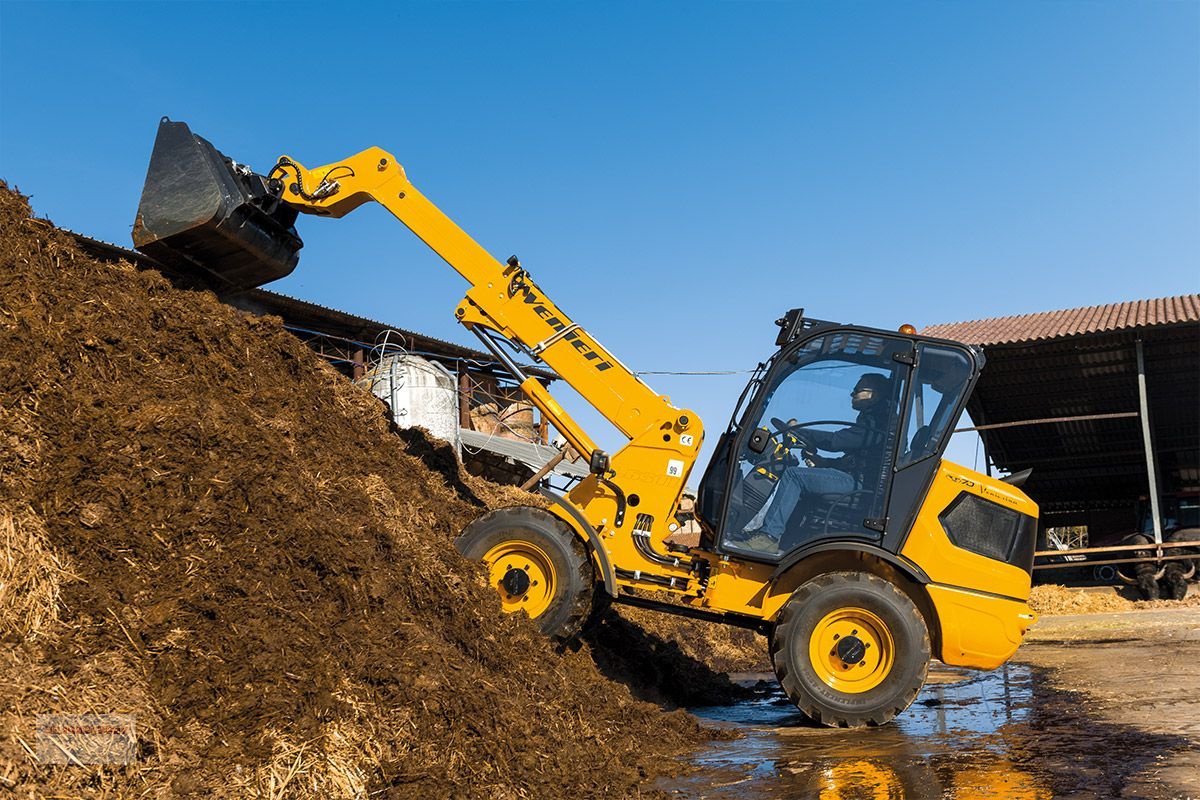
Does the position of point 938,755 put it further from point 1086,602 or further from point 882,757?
point 1086,602

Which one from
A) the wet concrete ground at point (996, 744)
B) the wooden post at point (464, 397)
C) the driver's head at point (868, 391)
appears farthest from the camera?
the wooden post at point (464, 397)

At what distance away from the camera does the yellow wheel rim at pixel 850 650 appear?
6.77m

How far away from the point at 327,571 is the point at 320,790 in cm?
124

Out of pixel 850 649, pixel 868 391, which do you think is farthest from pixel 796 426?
pixel 850 649

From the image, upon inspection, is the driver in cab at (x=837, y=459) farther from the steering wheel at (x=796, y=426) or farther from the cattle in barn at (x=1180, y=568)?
the cattle in barn at (x=1180, y=568)

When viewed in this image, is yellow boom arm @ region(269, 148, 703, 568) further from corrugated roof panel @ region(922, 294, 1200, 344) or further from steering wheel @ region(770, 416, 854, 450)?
corrugated roof panel @ region(922, 294, 1200, 344)

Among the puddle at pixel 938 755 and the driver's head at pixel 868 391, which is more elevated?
the driver's head at pixel 868 391

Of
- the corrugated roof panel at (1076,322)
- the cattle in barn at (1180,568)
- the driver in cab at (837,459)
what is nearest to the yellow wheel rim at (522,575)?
the driver in cab at (837,459)

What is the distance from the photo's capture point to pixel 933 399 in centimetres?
709

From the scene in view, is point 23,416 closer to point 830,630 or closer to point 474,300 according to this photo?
point 474,300

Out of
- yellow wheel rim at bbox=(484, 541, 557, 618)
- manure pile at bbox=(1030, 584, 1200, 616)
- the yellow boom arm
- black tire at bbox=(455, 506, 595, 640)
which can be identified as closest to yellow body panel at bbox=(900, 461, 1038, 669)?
the yellow boom arm

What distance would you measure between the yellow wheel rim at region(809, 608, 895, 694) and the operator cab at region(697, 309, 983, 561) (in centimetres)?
54

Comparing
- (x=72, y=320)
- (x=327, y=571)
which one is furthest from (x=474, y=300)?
(x=327, y=571)

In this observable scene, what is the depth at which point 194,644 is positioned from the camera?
A: 4.38 meters
